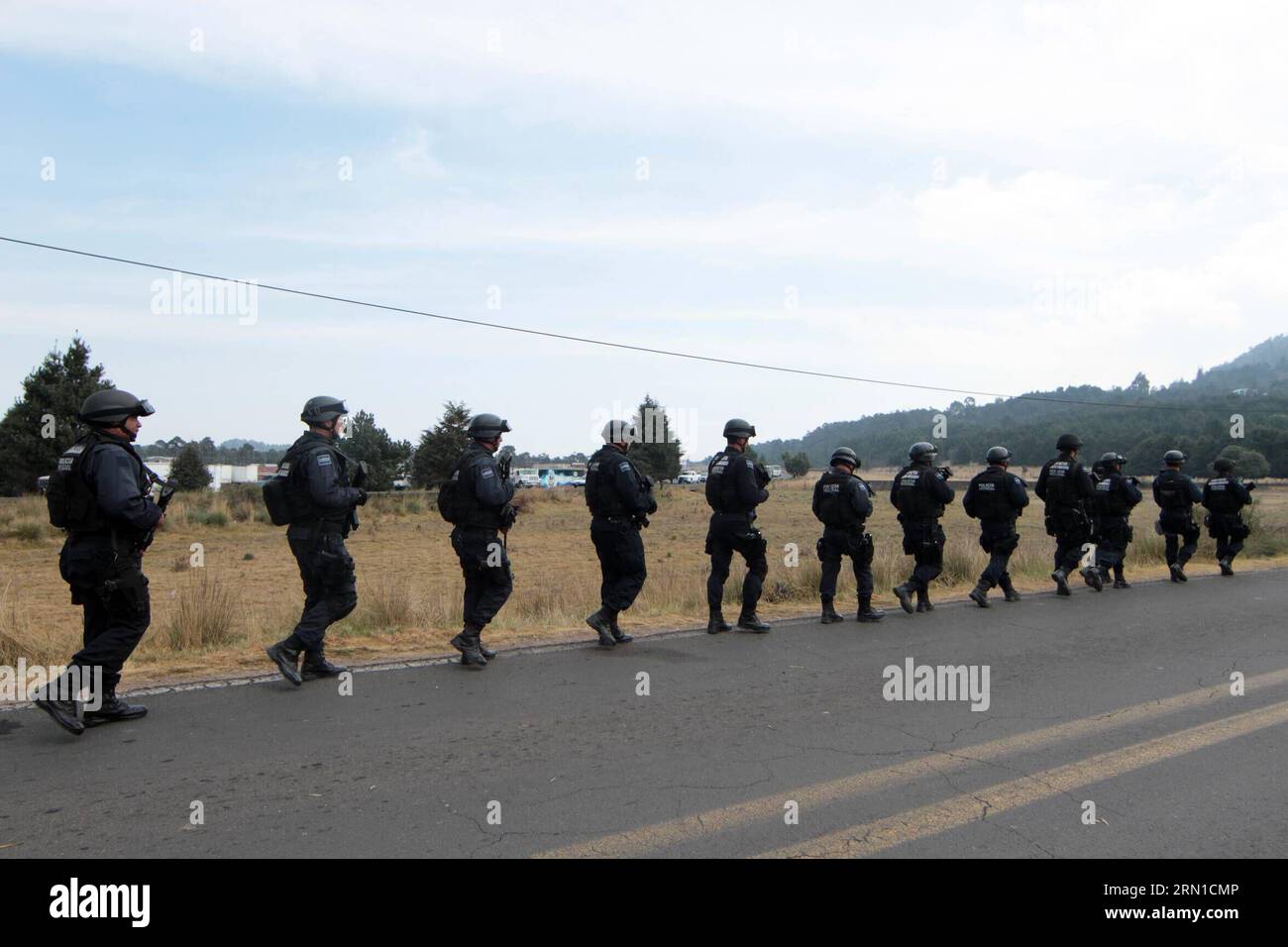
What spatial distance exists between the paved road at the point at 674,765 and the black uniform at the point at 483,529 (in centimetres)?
55

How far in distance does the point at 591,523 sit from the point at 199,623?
3.45 metres

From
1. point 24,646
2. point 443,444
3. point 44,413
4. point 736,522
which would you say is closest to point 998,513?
point 736,522

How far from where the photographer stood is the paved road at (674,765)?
379cm

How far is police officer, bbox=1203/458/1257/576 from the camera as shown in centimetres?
1405

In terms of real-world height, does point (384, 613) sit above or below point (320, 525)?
below

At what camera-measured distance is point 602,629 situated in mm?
7855

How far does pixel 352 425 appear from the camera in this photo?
158ft

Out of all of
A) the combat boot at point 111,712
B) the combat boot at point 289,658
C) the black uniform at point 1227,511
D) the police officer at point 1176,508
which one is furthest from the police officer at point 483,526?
the black uniform at point 1227,511

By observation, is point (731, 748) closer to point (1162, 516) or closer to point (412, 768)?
point (412, 768)

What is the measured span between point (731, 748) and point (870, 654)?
306 cm

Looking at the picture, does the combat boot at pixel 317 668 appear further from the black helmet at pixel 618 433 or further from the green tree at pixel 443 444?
the green tree at pixel 443 444

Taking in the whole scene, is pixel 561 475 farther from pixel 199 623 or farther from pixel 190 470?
pixel 199 623

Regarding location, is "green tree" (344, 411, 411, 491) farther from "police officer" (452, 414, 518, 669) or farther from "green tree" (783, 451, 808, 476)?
"green tree" (783, 451, 808, 476)
